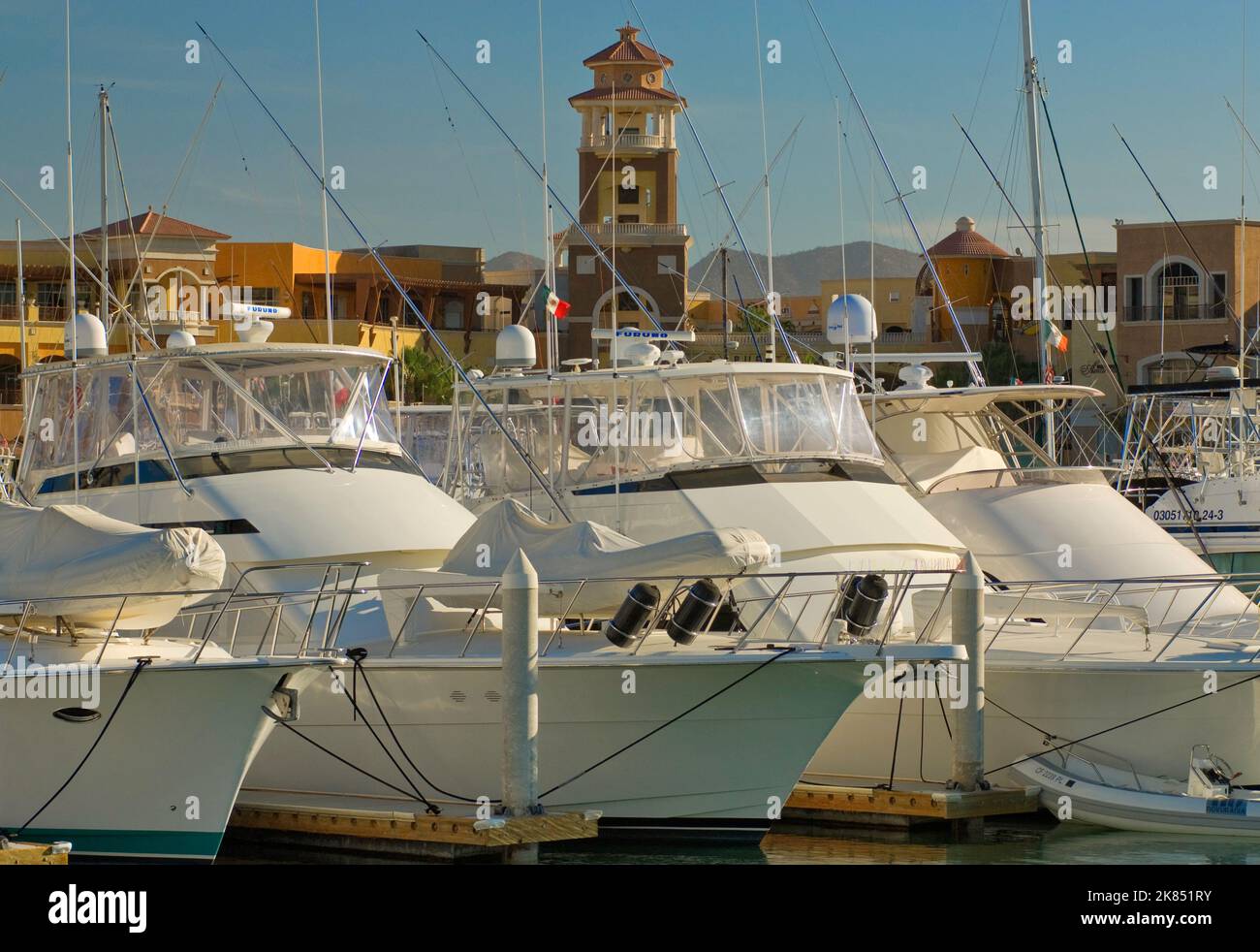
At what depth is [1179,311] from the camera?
59.1m

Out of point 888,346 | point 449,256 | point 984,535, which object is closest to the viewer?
point 984,535

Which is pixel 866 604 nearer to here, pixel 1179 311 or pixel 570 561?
pixel 570 561

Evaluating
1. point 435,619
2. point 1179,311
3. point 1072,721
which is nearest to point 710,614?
point 435,619

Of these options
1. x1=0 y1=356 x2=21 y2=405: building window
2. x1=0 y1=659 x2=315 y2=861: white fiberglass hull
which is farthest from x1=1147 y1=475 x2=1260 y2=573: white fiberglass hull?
x1=0 y1=356 x2=21 y2=405: building window

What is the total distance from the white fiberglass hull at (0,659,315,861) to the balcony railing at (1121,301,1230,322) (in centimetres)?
4917

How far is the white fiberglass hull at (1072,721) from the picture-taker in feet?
52.6

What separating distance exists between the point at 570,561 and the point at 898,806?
3.47 meters

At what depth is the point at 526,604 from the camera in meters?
13.7

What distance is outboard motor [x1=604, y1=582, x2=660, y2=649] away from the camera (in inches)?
576

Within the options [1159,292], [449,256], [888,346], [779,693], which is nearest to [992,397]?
[779,693]
